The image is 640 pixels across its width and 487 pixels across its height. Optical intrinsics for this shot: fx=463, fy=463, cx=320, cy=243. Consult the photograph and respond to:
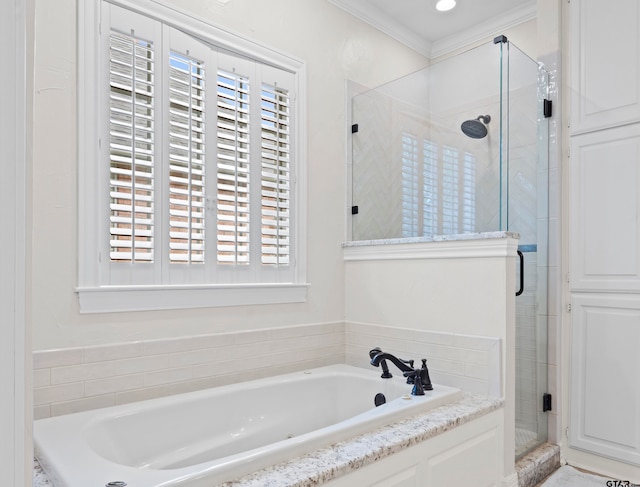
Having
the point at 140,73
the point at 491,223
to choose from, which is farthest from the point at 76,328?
the point at 491,223

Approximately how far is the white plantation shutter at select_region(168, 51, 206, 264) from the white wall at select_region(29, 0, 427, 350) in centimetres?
29

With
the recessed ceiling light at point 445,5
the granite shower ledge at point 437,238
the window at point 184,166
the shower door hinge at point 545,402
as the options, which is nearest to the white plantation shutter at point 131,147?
the window at point 184,166

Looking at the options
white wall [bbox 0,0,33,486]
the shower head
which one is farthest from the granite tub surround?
the shower head

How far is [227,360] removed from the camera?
7.63 ft

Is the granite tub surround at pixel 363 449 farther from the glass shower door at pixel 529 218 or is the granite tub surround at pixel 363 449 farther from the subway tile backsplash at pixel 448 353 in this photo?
the glass shower door at pixel 529 218

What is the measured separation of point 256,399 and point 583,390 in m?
1.83

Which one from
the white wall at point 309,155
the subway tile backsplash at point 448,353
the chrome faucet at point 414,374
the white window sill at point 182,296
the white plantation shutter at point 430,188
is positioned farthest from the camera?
the white plantation shutter at point 430,188

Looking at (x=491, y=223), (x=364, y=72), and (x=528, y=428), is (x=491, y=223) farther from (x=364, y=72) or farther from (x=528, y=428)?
(x=364, y=72)

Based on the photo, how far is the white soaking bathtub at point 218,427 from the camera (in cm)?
130

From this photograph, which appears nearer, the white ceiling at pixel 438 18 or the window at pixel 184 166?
the window at pixel 184 166

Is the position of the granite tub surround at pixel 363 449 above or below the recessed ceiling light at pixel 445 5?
below

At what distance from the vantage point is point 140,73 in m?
2.06

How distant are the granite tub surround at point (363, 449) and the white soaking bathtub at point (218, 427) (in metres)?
0.03

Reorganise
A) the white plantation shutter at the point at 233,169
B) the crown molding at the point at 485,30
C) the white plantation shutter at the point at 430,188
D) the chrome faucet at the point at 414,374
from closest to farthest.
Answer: the chrome faucet at the point at 414,374
the white plantation shutter at the point at 233,169
the white plantation shutter at the point at 430,188
the crown molding at the point at 485,30
